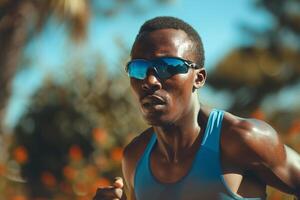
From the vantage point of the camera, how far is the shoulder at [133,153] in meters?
3.17

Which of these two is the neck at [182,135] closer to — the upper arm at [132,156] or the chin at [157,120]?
the chin at [157,120]

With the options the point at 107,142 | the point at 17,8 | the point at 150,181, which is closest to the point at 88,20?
the point at 17,8

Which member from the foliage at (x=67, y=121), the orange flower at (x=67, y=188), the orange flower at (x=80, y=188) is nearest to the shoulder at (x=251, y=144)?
the orange flower at (x=80, y=188)

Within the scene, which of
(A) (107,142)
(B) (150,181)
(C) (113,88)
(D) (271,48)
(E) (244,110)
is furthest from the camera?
(D) (271,48)

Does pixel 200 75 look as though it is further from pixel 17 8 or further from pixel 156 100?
pixel 17 8

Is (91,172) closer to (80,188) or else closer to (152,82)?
(80,188)

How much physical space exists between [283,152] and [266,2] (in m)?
22.2

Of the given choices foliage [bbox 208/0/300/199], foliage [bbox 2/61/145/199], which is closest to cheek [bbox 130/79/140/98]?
foliage [bbox 2/61/145/199]

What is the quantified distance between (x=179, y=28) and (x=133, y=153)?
597 mm

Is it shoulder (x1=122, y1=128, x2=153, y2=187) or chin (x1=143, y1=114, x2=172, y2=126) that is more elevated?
chin (x1=143, y1=114, x2=172, y2=126)

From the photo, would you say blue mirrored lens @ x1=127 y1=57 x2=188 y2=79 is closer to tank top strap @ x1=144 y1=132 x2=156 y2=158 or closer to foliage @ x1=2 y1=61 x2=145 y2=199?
tank top strap @ x1=144 y1=132 x2=156 y2=158

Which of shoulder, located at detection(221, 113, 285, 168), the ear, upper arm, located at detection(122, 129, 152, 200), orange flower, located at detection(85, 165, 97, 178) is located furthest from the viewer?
orange flower, located at detection(85, 165, 97, 178)

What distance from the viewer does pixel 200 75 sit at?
9.61 feet

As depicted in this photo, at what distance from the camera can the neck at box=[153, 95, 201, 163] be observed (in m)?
2.93
